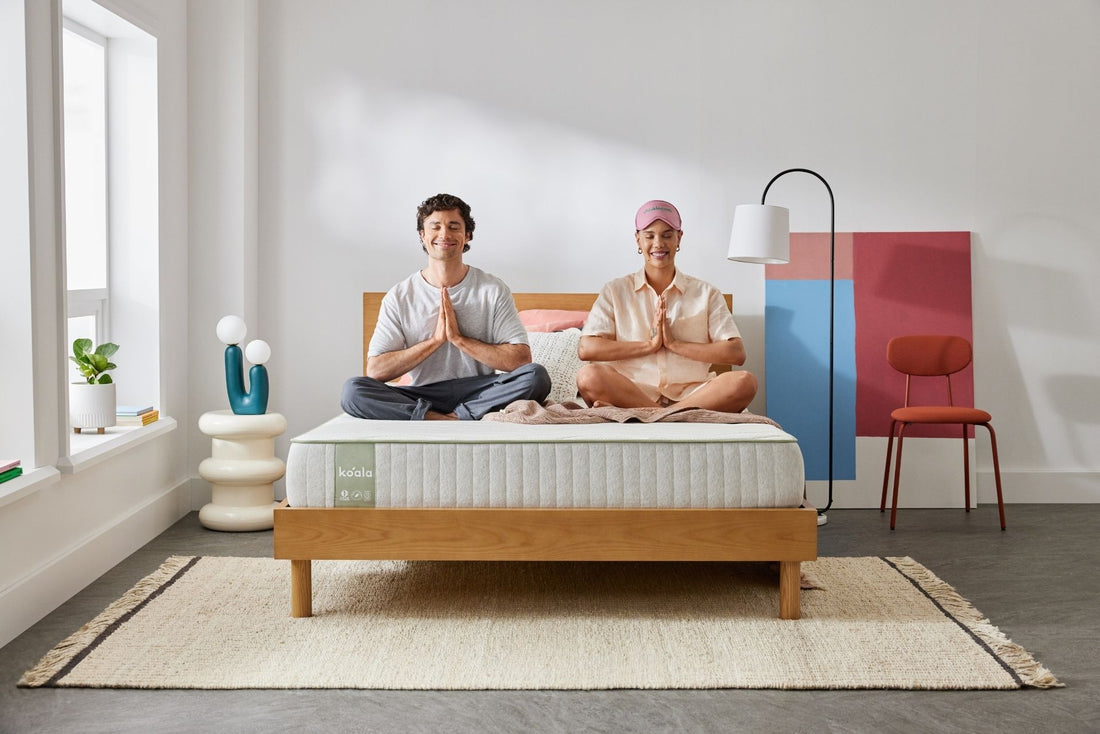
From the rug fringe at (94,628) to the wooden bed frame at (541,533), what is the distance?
21.4 inches

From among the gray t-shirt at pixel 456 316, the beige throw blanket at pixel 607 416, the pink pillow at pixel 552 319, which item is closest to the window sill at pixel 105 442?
the gray t-shirt at pixel 456 316

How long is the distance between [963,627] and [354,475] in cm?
180

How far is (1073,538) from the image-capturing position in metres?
4.18

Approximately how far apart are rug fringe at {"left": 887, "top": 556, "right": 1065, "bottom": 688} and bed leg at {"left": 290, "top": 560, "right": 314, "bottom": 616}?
1914 millimetres

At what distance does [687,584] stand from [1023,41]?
3275mm

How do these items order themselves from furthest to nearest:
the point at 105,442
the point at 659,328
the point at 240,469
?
the point at 240,469, the point at 659,328, the point at 105,442

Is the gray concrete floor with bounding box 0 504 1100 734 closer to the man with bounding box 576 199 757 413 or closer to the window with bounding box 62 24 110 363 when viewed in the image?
the man with bounding box 576 199 757 413

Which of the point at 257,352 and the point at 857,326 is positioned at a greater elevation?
Result: the point at 857,326

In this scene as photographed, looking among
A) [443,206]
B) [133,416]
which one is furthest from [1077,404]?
[133,416]

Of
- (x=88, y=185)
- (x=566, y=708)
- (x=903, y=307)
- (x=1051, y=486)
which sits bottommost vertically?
(x=566, y=708)

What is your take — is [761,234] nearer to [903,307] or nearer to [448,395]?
[903,307]

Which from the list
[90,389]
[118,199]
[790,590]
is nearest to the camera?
[790,590]

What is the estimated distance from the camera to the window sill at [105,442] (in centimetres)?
329

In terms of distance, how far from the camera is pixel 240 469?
13.8 feet
